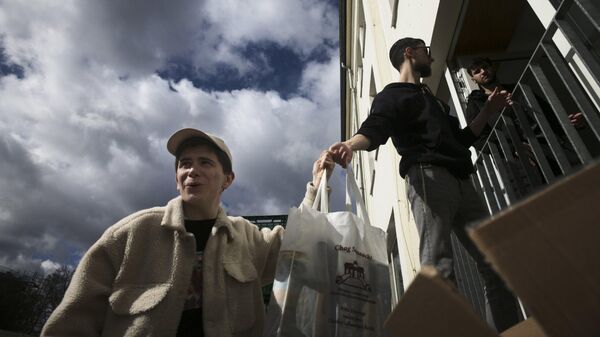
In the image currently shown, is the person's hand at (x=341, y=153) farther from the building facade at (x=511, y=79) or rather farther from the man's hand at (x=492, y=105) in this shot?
the man's hand at (x=492, y=105)

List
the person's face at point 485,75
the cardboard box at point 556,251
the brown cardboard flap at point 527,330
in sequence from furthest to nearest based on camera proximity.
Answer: the person's face at point 485,75 < the brown cardboard flap at point 527,330 < the cardboard box at point 556,251

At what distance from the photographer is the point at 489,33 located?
312 centimetres

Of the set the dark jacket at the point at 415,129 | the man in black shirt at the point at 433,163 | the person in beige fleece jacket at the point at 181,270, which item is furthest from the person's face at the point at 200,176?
the dark jacket at the point at 415,129

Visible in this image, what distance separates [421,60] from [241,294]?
1.76 metres

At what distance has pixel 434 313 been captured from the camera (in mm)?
525

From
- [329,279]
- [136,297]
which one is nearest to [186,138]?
[136,297]

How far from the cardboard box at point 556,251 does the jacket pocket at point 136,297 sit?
143 centimetres

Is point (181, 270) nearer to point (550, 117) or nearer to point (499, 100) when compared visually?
point (499, 100)

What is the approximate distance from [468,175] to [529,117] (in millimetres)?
688

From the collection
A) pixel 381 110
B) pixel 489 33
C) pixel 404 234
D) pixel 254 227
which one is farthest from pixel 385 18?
pixel 254 227

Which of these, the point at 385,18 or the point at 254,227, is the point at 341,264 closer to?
the point at 254,227

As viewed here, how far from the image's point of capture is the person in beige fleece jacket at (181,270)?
1447mm

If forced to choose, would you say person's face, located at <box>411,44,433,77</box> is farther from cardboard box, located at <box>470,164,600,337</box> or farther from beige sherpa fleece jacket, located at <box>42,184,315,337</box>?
cardboard box, located at <box>470,164,600,337</box>

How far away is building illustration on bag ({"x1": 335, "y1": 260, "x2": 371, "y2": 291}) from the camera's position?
1321mm
